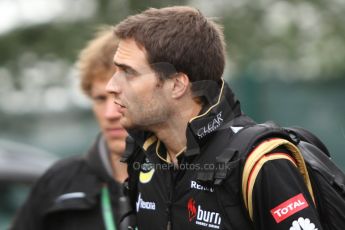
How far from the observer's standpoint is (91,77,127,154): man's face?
5.22 metres

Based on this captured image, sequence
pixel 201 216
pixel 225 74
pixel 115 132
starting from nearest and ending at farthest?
pixel 201 216 < pixel 115 132 < pixel 225 74

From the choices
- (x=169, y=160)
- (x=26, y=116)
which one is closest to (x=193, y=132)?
(x=169, y=160)

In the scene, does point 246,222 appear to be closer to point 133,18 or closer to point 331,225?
point 331,225

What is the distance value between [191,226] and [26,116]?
1119 centimetres

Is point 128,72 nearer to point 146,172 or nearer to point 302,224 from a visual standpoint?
point 146,172

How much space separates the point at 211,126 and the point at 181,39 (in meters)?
0.39

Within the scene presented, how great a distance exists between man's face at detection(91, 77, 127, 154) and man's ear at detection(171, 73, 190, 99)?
1.38 m

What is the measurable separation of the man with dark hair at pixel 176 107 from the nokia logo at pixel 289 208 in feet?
0.88

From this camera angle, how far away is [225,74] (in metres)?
11.5

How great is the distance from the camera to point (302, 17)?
1471 centimetres

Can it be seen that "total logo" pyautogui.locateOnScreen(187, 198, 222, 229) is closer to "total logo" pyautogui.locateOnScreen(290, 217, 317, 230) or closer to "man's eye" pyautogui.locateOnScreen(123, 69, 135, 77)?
"total logo" pyautogui.locateOnScreen(290, 217, 317, 230)

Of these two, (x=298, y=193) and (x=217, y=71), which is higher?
(x=217, y=71)

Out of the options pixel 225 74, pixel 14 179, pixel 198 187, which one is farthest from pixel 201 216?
pixel 225 74

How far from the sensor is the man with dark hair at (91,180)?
16.7 feet
